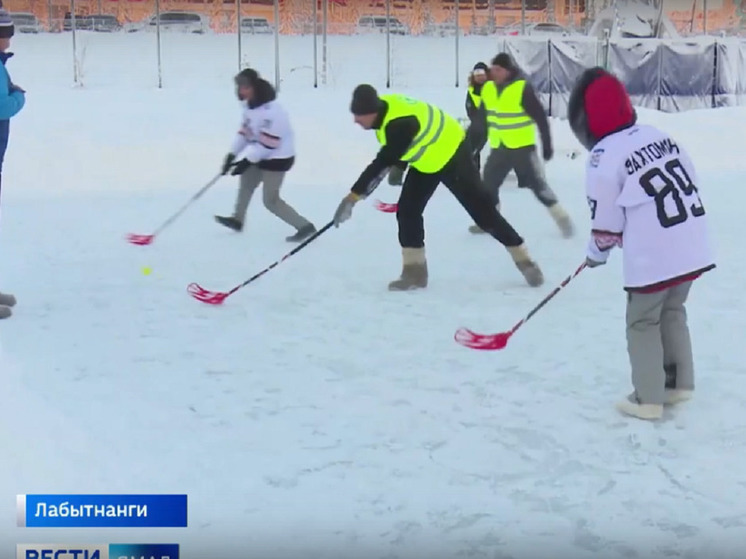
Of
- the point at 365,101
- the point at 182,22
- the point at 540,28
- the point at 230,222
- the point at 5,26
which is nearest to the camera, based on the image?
the point at 5,26

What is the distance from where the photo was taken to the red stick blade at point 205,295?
5.34 m

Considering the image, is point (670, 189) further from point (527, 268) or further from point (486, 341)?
point (527, 268)

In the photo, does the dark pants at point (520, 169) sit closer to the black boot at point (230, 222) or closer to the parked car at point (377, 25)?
the black boot at point (230, 222)

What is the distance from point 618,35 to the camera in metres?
18.1

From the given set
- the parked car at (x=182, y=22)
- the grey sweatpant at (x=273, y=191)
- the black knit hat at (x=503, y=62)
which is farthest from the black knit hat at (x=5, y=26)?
the parked car at (x=182, y=22)

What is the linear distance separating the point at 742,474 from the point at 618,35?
53.5 feet

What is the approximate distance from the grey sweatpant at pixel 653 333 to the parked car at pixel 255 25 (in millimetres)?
18212

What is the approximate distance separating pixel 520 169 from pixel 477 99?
2115 mm

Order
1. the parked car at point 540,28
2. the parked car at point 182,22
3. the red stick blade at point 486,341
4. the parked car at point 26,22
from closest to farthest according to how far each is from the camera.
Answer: the red stick blade at point 486,341 < the parked car at point 26,22 < the parked car at point 182,22 < the parked car at point 540,28

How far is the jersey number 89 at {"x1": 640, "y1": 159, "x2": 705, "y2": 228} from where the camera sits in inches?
126

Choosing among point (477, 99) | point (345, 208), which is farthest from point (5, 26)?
point (477, 99)

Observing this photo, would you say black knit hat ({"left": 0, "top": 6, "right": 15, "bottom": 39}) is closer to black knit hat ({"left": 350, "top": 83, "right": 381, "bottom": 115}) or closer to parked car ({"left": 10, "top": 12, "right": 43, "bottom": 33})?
black knit hat ({"left": 350, "top": 83, "right": 381, "bottom": 115})

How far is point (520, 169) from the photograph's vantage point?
7.14 metres

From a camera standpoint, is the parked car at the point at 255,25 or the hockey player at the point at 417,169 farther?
the parked car at the point at 255,25
